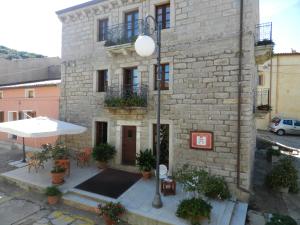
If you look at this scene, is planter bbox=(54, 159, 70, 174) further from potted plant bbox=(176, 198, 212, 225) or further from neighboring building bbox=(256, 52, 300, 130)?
neighboring building bbox=(256, 52, 300, 130)

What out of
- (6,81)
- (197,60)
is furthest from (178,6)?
(6,81)

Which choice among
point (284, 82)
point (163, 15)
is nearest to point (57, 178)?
point (163, 15)

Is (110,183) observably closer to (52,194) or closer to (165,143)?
(52,194)

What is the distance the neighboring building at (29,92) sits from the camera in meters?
12.8

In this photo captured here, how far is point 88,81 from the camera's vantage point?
36.2 ft

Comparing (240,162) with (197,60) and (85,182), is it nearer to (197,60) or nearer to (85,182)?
(197,60)

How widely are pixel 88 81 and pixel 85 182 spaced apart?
5040mm

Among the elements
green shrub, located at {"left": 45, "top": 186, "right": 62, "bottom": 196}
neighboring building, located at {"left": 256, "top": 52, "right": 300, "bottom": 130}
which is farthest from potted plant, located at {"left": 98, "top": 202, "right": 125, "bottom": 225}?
neighboring building, located at {"left": 256, "top": 52, "right": 300, "bottom": 130}

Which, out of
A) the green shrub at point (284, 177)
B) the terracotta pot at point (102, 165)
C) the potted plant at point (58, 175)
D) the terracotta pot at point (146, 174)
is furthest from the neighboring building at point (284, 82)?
the potted plant at point (58, 175)

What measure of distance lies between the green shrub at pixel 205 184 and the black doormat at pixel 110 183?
2.27 m

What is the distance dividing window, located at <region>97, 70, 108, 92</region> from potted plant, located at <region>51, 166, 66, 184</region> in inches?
169

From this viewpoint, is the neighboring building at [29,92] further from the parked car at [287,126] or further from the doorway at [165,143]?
the parked car at [287,126]

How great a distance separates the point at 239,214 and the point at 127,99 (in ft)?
19.3

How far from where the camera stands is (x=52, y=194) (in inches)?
292
